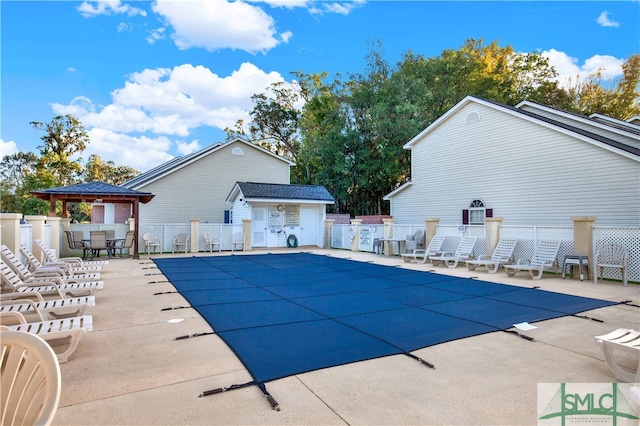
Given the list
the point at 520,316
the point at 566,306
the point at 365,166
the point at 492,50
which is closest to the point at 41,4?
the point at 520,316

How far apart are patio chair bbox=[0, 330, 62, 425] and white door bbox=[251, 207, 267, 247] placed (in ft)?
55.6

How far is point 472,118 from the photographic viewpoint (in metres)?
17.1

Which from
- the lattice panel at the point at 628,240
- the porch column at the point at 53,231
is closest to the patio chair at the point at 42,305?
the porch column at the point at 53,231

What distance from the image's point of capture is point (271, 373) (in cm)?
369

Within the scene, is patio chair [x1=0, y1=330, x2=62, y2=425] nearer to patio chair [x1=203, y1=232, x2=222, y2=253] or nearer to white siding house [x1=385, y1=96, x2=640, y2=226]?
white siding house [x1=385, y1=96, x2=640, y2=226]

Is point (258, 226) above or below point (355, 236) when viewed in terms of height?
above

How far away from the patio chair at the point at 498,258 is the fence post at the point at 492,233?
10.1 inches

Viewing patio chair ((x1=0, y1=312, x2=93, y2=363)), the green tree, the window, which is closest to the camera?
patio chair ((x1=0, y1=312, x2=93, y2=363))

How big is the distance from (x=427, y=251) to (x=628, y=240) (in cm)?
571

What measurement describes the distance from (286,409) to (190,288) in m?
6.04

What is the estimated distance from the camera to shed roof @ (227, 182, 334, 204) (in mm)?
18219

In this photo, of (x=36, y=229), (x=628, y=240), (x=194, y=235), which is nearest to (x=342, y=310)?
(x=628, y=240)

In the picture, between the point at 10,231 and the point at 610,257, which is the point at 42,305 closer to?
the point at 10,231

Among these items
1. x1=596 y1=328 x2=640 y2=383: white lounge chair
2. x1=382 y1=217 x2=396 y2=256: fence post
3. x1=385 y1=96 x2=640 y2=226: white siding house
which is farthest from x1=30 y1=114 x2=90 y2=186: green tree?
x1=596 y1=328 x2=640 y2=383: white lounge chair
